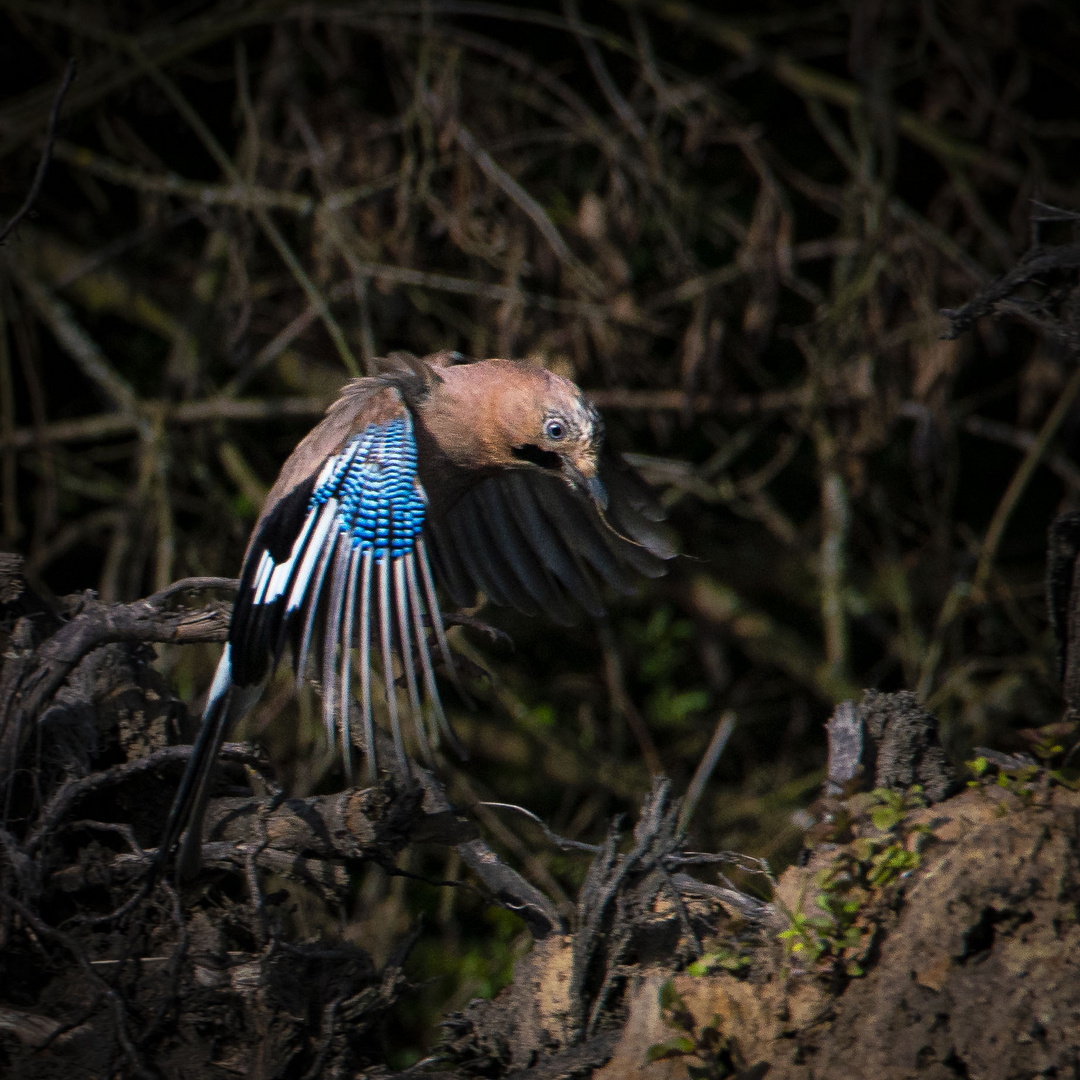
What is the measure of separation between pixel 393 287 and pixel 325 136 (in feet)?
2.79

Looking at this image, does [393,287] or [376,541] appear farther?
[393,287]

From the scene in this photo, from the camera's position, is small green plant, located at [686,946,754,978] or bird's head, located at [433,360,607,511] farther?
bird's head, located at [433,360,607,511]

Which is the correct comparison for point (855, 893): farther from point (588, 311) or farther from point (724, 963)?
point (588, 311)

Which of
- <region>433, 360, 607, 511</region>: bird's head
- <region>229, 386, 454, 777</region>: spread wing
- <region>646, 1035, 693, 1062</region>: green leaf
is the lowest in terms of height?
<region>646, 1035, 693, 1062</region>: green leaf

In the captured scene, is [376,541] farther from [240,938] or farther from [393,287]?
[393,287]

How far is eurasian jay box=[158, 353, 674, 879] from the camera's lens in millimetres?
2686

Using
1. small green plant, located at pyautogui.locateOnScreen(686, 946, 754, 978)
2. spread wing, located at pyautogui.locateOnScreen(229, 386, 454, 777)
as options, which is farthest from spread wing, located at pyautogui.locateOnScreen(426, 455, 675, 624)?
small green plant, located at pyautogui.locateOnScreen(686, 946, 754, 978)

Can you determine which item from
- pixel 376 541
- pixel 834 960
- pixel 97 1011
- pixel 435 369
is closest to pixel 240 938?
pixel 97 1011

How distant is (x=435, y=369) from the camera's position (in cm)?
387

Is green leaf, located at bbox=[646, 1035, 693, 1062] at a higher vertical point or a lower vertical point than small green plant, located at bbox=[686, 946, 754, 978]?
lower

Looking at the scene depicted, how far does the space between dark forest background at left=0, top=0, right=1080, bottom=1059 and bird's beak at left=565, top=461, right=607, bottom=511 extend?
117 cm

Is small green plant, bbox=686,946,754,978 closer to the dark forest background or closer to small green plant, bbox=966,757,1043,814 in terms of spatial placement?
small green plant, bbox=966,757,1043,814

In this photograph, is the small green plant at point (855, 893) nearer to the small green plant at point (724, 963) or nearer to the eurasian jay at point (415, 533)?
the small green plant at point (724, 963)

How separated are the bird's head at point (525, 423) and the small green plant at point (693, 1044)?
1700 mm
